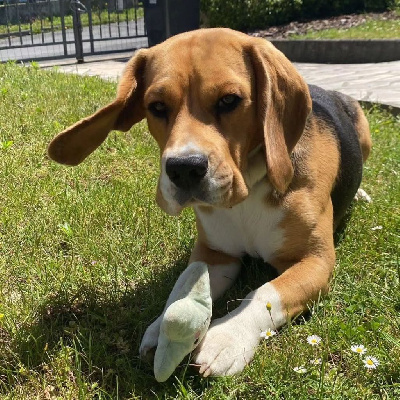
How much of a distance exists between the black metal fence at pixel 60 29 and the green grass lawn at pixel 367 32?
4.40 metres

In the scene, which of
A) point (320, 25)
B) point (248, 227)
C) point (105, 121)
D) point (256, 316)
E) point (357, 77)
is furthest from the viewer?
point (320, 25)

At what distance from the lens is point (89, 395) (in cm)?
210

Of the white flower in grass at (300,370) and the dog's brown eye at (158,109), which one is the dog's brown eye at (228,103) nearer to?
the dog's brown eye at (158,109)

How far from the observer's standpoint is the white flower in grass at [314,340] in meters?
2.26

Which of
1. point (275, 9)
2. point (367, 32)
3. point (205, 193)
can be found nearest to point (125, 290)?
point (205, 193)

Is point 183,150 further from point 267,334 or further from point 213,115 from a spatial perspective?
point 267,334

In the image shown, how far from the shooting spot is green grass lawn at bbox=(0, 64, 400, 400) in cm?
215

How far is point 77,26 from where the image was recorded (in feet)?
42.2

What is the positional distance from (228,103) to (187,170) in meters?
0.47

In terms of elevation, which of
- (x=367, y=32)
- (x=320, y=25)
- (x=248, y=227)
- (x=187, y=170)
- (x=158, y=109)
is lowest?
(x=320, y=25)

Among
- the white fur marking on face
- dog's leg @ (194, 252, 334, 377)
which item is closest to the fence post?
dog's leg @ (194, 252, 334, 377)

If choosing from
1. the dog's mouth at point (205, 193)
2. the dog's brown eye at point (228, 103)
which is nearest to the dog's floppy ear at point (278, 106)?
the dog's brown eye at point (228, 103)

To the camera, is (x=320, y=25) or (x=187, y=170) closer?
(x=187, y=170)

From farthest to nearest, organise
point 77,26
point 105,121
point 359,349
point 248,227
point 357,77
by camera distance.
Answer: point 77,26 → point 357,77 → point 248,227 → point 105,121 → point 359,349
